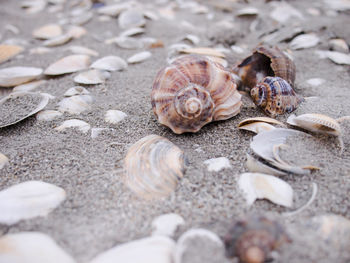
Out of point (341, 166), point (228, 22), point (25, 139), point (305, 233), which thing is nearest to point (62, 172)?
point (25, 139)

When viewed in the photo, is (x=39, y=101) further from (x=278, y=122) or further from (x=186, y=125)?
(x=278, y=122)

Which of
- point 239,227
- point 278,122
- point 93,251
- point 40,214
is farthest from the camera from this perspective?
point 278,122

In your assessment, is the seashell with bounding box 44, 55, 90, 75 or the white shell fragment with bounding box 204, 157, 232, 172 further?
the seashell with bounding box 44, 55, 90, 75


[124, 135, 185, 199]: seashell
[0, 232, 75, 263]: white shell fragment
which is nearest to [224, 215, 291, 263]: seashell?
[124, 135, 185, 199]: seashell

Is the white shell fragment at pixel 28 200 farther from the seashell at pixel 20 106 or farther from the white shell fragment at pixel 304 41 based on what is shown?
the white shell fragment at pixel 304 41

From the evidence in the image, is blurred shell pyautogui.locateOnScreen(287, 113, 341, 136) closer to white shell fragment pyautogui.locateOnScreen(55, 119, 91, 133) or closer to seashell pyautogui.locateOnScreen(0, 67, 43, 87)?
white shell fragment pyautogui.locateOnScreen(55, 119, 91, 133)
